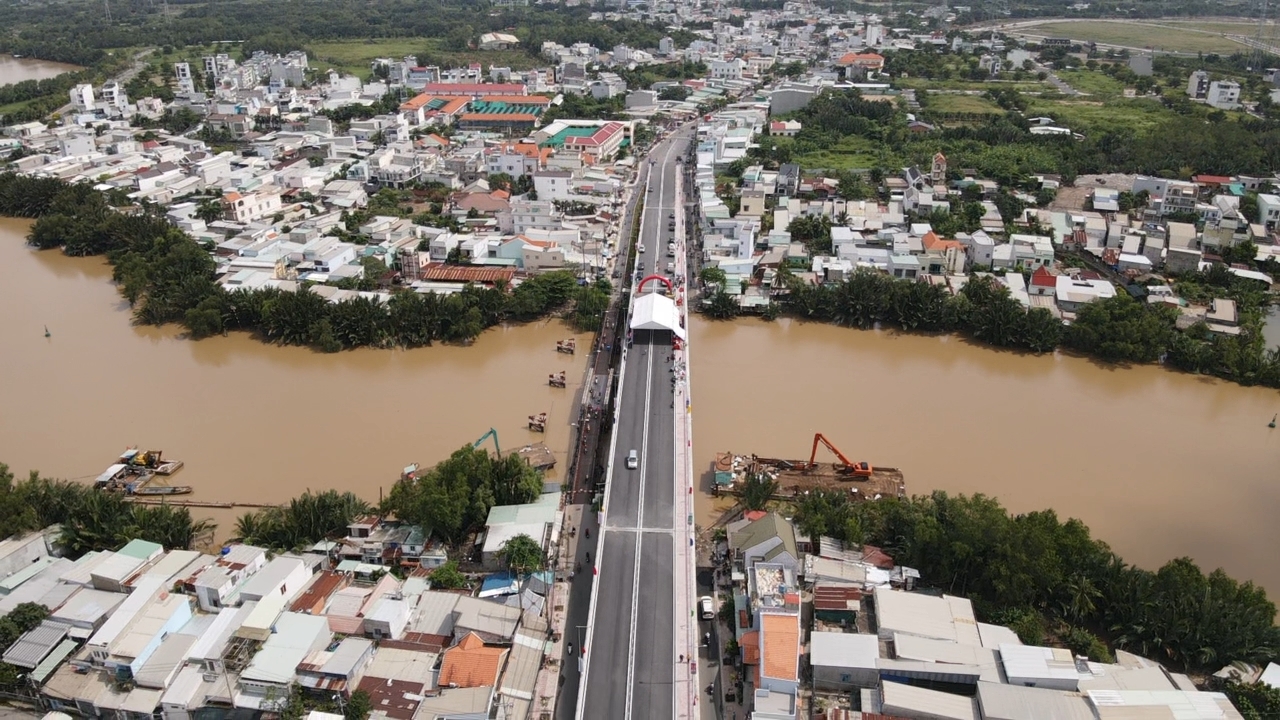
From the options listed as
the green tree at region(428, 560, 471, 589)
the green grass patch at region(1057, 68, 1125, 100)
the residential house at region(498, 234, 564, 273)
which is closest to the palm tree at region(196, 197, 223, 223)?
the residential house at region(498, 234, 564, 273)

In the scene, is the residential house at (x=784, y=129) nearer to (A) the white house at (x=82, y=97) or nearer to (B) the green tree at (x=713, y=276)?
(B) the green tree at (x=713, y=276)

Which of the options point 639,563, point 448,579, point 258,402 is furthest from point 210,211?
point 639,563

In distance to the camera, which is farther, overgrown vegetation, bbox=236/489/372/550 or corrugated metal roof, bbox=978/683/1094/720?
overgrown vegetation, bbox=236/489/372/550

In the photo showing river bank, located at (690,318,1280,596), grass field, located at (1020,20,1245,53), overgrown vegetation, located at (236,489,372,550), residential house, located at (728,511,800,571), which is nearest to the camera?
residential house, located at (728,511,800,571)

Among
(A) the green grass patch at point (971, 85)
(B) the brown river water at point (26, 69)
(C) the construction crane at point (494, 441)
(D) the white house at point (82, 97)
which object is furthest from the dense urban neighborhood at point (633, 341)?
(B) the brown river water at point (26, 69)

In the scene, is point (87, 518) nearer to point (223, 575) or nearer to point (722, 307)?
point (223, 575)

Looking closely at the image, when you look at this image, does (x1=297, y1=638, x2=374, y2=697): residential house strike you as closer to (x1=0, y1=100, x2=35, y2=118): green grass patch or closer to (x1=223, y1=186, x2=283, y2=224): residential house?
(x1=223, y1=186, x2=283, y2=224): residential house

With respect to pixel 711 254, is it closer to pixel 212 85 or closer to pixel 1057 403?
pixel 1057 403
